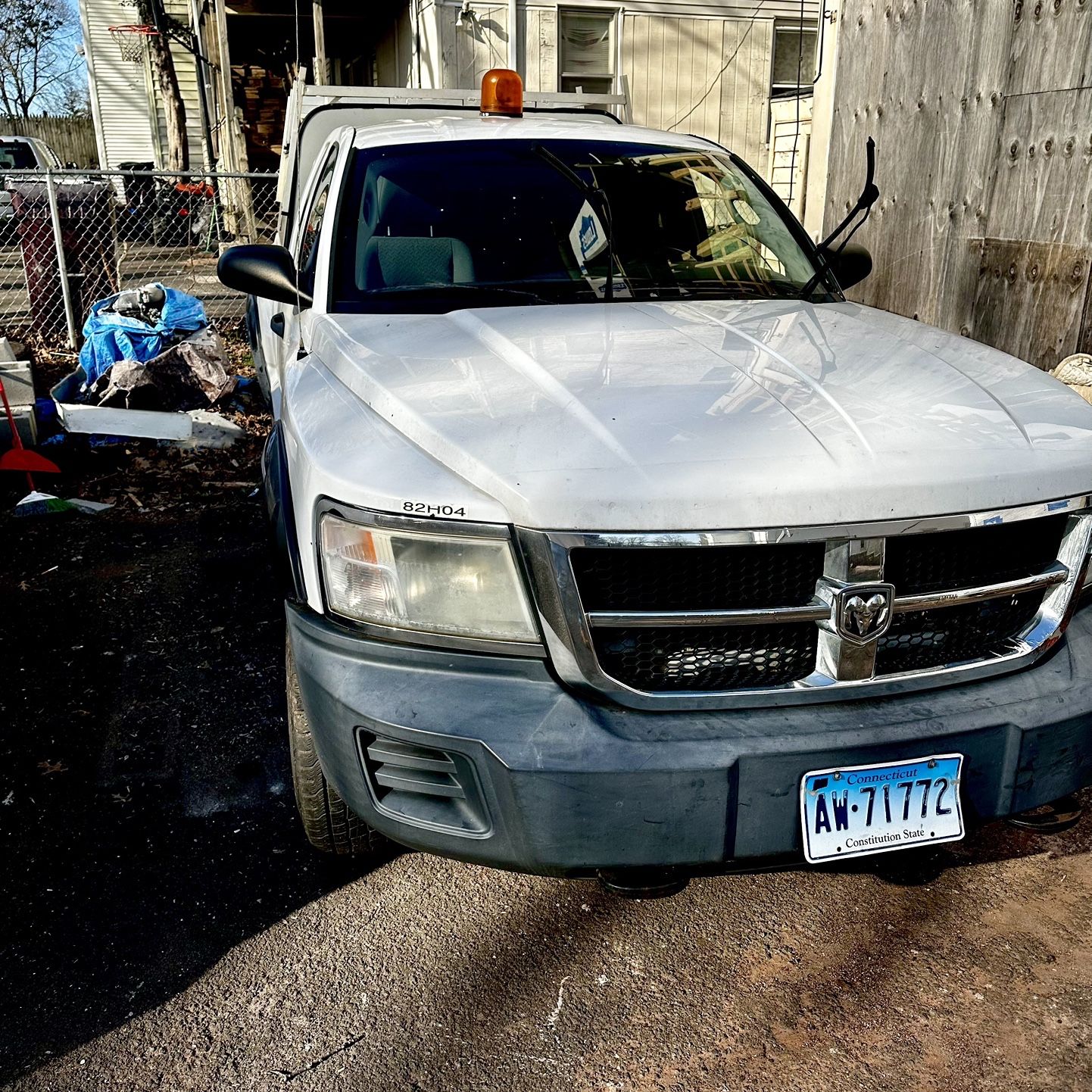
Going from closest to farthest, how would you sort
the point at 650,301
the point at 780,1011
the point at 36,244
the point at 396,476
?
the point at 396,476 → the point at 780,1011 → the point at 650,301 → the point at 36,244

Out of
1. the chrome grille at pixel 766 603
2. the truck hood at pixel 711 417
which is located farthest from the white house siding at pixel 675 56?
the chrome grille at pixel 766 603

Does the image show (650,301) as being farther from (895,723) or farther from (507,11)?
(507,11)

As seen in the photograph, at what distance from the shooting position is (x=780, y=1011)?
2303 millimetres

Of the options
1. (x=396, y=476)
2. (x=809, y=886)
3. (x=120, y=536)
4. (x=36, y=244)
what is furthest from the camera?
(x=36, y=244)

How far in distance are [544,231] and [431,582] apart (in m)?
1.70

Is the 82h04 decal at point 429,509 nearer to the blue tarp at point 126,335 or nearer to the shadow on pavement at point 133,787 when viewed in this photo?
the shadow on pavement at point 133,787

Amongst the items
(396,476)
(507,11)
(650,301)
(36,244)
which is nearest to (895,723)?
(396,476)

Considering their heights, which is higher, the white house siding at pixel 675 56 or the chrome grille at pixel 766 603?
the white house siding at pixel 675 56

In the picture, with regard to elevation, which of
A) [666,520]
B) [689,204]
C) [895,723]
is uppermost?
[689,204]

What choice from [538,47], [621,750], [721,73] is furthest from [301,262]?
[721,73]

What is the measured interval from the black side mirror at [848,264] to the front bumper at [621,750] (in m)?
2.04

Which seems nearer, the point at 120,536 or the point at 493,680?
the point at 493,680

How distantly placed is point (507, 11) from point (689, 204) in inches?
403

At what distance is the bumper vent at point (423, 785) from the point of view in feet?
6.55
